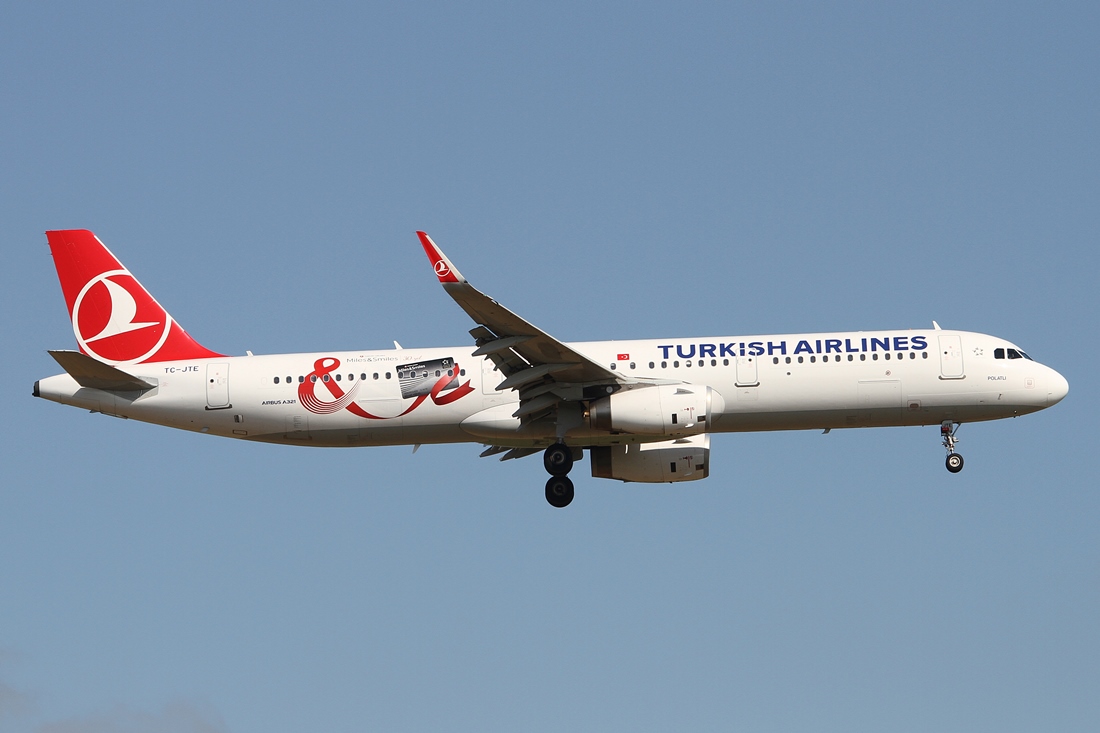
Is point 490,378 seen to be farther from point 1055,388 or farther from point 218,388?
point 1055,388

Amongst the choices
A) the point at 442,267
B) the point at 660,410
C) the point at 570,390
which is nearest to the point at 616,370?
the point at 570,390

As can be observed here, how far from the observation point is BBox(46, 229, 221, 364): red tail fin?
1874 inches

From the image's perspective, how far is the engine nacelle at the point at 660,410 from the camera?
42844 millimetres

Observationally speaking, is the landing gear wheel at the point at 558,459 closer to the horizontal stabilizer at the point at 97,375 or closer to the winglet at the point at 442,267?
the winglet at the point at 442,267

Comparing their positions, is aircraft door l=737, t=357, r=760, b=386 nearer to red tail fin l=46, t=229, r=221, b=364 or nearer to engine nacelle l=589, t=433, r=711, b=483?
engine nacelle l=589, t=433, r=711, b=483

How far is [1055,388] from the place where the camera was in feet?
150

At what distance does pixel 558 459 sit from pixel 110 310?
1526 centimetres

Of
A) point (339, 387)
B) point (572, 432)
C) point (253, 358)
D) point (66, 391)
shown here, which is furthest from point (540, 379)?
point (66, 391)

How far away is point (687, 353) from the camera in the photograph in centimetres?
4491

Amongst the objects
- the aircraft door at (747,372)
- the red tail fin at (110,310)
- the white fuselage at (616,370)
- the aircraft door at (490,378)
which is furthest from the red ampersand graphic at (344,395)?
the aircraft door at (747,372)

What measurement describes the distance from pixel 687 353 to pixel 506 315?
6511 millimetres

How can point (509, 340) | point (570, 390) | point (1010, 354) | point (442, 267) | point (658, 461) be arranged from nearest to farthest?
1. point (442, 267)
2. point (509, 340)
3. point (570, 390)
4. point (1010, 354)
5. point (658, 461)

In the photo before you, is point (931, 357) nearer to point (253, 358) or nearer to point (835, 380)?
point (835, 380)

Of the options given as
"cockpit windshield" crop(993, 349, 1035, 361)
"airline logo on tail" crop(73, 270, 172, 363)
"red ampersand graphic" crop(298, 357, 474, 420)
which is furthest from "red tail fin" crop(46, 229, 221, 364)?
"cockpit windshield" crop(993, 349, 1035, 361)
